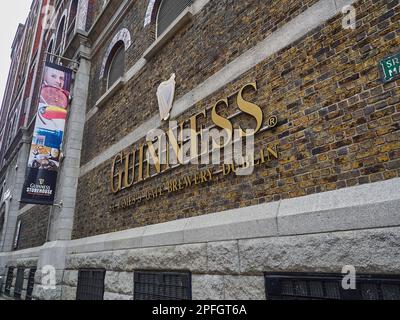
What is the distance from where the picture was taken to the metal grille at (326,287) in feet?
9.18

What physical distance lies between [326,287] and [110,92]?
7.66m

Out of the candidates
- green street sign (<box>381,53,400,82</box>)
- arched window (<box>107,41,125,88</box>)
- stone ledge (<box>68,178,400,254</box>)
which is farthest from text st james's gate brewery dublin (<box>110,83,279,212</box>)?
arched window (<box>107,41,125,88</box>)

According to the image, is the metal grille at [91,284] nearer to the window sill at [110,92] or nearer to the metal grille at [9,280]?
the window sill at [110,92]

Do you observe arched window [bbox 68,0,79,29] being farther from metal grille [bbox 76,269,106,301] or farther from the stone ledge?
the stone ledge

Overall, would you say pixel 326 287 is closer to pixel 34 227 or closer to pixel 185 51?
pixel 185 51

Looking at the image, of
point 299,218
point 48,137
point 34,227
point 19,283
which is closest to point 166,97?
point 299,218

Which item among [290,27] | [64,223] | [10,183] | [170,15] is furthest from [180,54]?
[10,183]

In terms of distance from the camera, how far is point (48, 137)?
34.4ft

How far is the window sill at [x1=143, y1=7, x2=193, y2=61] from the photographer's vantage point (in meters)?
6.30

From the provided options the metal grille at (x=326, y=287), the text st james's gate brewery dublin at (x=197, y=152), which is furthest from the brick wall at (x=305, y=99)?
the metal grille at (x=326, y=287)

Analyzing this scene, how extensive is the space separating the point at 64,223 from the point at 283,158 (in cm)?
785

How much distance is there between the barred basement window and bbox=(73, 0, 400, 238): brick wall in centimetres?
988

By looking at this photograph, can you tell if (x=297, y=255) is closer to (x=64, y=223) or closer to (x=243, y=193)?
(x=243, y=193)
